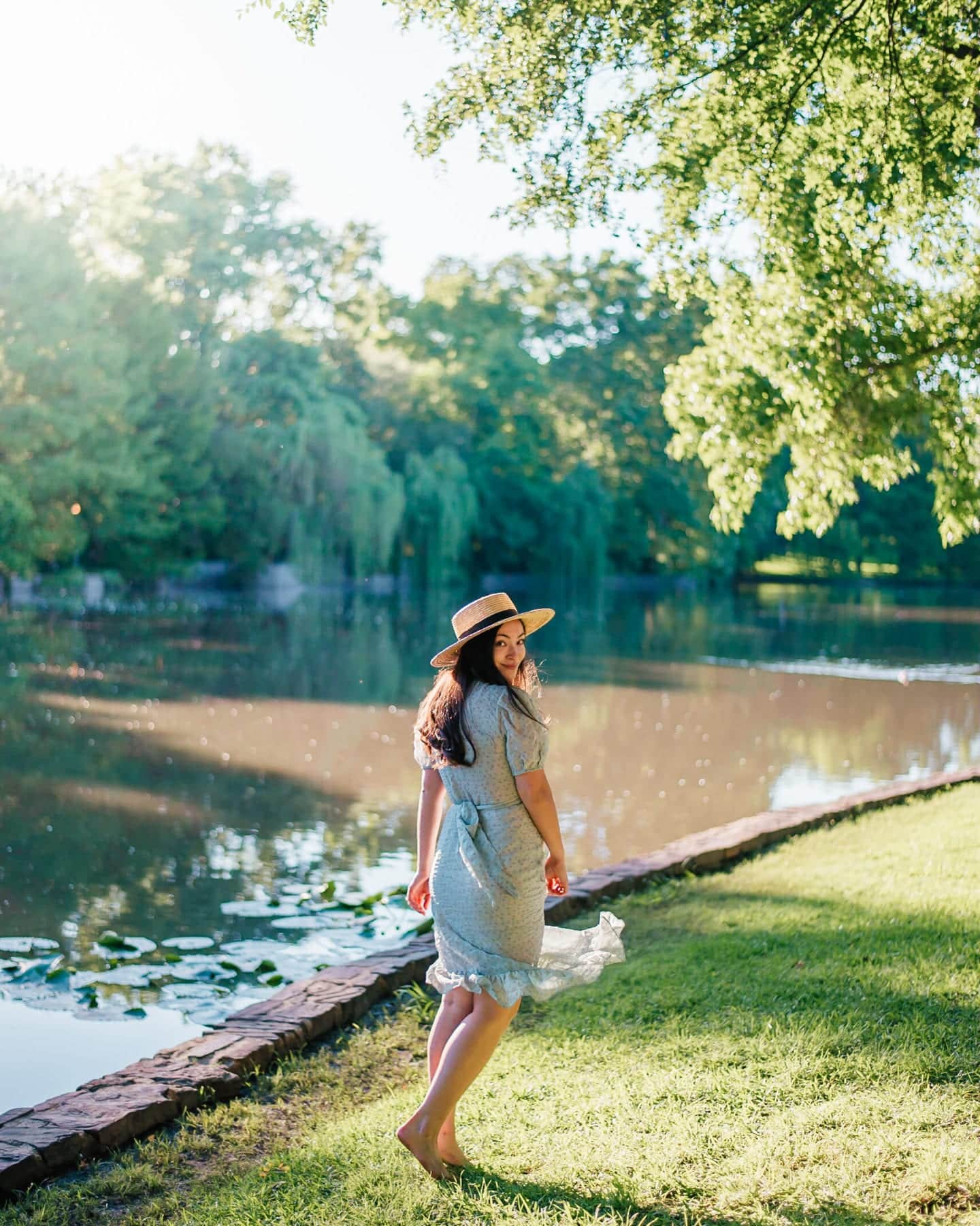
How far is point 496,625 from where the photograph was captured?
11.8ft

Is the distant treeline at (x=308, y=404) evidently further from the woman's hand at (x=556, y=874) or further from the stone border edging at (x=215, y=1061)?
the woman's hand at (x=556, y=874)

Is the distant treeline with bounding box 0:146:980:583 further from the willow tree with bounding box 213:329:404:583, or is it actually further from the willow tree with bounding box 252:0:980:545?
the willow tree with bounding box 252:0:980:545

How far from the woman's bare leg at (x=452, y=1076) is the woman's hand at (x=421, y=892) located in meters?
0.38

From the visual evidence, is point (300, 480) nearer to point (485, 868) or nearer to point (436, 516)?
point (436, 516)

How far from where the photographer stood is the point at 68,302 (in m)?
32.7

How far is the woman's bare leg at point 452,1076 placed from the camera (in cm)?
345

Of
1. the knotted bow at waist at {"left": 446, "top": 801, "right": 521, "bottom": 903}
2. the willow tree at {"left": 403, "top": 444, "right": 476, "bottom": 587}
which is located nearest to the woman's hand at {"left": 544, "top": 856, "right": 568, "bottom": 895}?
the knotted bow at waist at {"left": 446, "top": 801, "right": 521, "bottom": 903}

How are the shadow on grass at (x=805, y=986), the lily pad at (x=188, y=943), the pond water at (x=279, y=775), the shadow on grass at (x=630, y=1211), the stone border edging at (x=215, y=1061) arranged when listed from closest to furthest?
the shadow on grass at (x=630, y=1211), the stone border edging at (x=215, y=1061), the shadow on grass at (x=805, y=986), the pond water at (x=279, y=775), the lily pad at (x=188, y=943)

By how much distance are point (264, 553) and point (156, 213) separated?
1198 cm

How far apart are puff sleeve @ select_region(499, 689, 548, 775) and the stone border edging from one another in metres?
1.79

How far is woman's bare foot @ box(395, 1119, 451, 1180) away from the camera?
11.4 feet

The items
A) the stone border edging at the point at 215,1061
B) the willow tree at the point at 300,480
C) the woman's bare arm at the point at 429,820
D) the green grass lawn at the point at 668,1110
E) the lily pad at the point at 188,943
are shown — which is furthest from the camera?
the willow tree at the point at 300,480

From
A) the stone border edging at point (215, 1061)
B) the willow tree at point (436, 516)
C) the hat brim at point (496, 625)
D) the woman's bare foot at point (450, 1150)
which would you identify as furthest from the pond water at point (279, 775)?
the willow tree at point (436, 516)

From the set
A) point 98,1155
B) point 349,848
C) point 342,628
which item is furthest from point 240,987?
point 342,628
